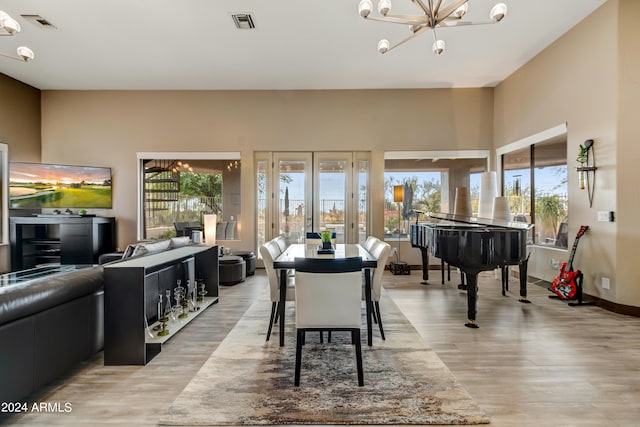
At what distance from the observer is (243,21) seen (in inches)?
168

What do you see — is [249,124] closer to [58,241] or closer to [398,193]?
[398,193]

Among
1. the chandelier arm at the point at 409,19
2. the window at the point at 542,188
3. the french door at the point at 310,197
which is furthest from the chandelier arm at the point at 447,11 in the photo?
the french door at the point at 310,197

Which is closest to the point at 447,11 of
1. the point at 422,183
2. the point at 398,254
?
→ the point at 422,183

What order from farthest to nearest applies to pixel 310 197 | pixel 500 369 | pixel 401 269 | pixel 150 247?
pixel 310 197 → pixel 401 269 → pixel 150 247 → pixel 500 369

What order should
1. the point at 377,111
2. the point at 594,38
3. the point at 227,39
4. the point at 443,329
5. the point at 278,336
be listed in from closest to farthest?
the point at 278,336
the point at 443,329
the point at 594,38
the point at 227,39
the point at 377,111

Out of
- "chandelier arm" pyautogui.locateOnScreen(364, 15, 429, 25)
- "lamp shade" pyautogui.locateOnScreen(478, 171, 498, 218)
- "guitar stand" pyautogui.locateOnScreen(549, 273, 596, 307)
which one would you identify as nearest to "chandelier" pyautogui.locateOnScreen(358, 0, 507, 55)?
"chandelier arm" pyautogui.locateOnScreen(364, 15, 429, 25)

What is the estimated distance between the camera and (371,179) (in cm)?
675

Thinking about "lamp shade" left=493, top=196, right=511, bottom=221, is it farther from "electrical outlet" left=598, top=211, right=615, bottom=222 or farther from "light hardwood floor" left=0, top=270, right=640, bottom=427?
"light hardwood floor" left=0, top=270, right=640, bottom=427

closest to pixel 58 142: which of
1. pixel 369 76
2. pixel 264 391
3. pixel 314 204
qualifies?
pixel 314 204

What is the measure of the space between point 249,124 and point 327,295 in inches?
202

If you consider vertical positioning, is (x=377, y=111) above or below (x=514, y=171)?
above

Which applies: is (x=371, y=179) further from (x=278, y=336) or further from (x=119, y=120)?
(x=119, y=120)

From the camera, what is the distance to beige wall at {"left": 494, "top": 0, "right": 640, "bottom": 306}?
3.81 metres

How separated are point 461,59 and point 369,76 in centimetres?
153
